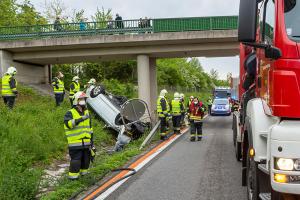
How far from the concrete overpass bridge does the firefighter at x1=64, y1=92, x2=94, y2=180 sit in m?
16.5

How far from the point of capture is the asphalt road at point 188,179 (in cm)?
705

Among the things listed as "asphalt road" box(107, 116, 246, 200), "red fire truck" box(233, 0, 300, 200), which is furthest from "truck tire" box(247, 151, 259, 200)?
"asphalt road" box(107, 116, 246, 200)

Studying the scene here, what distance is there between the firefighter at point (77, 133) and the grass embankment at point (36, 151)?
313 mm

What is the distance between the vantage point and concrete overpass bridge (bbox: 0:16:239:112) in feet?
80.9

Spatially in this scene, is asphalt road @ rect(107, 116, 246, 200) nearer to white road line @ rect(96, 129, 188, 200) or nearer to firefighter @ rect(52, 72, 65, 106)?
white road line @ rect(96, 129, 188, 200)

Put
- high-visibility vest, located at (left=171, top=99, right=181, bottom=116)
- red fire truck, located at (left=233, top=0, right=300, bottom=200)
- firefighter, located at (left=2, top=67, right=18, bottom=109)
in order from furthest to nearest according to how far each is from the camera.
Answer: high-visibility vest, located at (left=171, top=99, right=181, bottom=116)
firefighter, located at (left=2, top=67, right=18, bottom=109)
red fire truck, located at (left=233, top=0, right=300, bottom=200)

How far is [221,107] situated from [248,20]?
31.3m

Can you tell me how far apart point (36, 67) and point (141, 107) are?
1685 cm

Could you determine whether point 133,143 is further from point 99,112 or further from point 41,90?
point 41,90

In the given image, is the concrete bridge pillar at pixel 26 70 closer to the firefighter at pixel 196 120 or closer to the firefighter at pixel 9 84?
the firefighter at pixel 9 84

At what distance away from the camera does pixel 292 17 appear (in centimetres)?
440

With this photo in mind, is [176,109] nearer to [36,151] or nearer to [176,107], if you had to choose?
[176,107]

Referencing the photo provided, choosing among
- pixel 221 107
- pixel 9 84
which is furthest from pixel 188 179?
pixel 221 107

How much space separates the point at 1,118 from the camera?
45.9 ft
